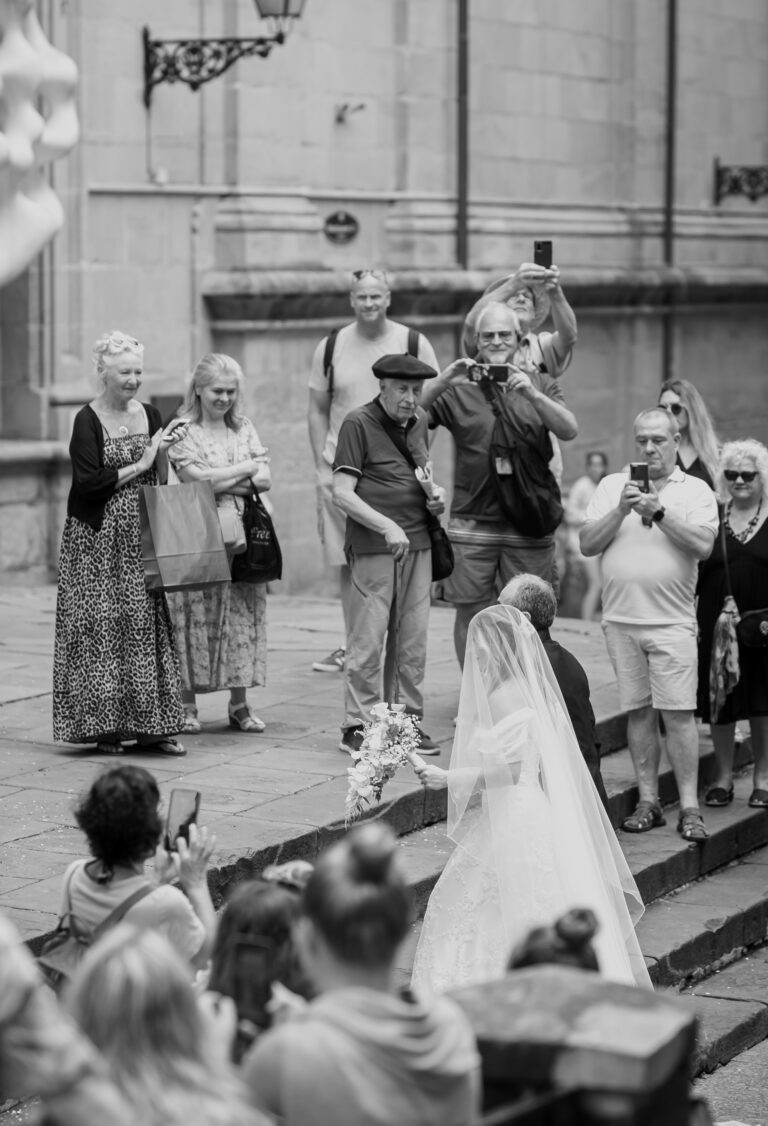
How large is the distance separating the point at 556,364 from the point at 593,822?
3.35 metres

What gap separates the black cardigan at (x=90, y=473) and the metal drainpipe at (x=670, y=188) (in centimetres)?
1192

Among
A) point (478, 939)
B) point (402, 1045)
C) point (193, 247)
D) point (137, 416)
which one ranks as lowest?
point (478, 939)

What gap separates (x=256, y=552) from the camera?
838 cm

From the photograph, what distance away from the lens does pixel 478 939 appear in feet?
20.4

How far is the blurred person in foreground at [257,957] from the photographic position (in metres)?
3.86

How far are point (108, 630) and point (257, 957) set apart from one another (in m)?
4.09

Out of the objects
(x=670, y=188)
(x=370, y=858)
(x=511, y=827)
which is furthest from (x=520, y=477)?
(x=670, y=188)

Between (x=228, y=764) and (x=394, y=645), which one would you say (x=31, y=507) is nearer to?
(x=394, y=645)

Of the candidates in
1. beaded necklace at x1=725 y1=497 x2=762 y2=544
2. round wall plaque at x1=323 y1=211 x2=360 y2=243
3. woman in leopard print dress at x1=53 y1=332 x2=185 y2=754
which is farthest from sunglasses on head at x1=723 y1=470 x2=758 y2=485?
round wall plaque at x1=323 y1=211 x2=360 y2=243

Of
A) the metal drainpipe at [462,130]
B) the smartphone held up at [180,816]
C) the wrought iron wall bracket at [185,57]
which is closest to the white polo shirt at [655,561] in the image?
the smartphone held up at [180,816]

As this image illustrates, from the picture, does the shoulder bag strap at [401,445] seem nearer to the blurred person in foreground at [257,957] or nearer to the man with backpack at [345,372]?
the man with backpack at [345,372]

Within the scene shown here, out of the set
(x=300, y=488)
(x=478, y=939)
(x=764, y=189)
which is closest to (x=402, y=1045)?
(x=478, y=939)

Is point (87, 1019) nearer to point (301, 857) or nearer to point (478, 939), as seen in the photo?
point (478, 939)

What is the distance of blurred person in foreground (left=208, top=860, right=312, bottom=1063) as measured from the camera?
12.7 feet
